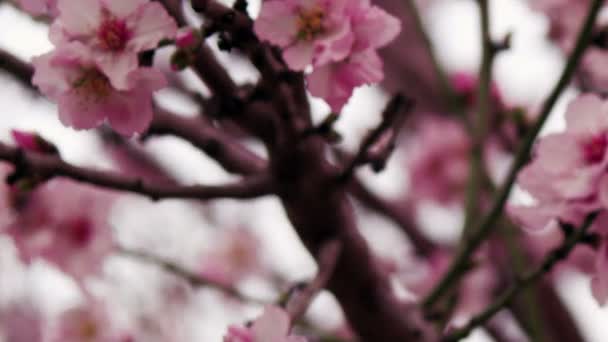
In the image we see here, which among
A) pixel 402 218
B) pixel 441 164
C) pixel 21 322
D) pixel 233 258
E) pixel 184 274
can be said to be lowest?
pixel 184 274

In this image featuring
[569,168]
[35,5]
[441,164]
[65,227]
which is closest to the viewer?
[35,5]

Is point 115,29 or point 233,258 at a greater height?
point 233,258

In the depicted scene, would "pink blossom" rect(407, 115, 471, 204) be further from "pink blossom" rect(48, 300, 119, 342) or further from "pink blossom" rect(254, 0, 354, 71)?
"pink blossom" rect(254, 0, 354, 71)

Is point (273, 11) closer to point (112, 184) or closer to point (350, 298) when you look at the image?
point (112, 184)

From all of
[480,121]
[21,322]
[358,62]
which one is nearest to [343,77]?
[358,62]

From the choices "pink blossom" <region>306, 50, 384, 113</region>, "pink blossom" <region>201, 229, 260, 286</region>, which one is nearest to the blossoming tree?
"pink blossom" <region>306, 50, 384, 113</region>

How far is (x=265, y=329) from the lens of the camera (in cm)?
60

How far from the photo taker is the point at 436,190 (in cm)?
187

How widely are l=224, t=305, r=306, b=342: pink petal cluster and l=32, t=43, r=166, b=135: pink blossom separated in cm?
19

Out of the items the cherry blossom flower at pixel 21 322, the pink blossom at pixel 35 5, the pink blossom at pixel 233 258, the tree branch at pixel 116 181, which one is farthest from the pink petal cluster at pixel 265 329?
the cherry blossom flower at pixel 21 322

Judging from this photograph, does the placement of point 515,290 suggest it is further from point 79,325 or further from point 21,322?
point 21,322

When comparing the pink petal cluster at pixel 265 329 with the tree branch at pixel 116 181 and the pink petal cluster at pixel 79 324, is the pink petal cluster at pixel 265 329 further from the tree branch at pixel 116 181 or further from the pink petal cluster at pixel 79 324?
the pink petal cluster at pixel 79 324

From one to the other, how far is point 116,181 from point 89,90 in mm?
121

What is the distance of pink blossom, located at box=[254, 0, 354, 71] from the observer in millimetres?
588
